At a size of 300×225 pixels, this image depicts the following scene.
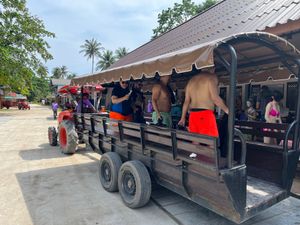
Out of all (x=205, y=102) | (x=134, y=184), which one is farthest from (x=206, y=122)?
(x=134, y=184)

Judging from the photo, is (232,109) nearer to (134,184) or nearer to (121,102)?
(134,184)

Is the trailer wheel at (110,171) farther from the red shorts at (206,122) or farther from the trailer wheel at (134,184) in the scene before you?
the red shorts at (206,122)

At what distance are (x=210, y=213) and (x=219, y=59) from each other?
220cm

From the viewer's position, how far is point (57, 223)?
345 centimetres

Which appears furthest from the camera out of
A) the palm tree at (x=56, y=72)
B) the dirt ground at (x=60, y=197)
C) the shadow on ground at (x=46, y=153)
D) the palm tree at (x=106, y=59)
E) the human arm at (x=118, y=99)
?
the palm tree at (x=56, y=72)

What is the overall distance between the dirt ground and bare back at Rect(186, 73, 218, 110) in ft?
5.47

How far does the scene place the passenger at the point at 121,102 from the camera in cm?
515

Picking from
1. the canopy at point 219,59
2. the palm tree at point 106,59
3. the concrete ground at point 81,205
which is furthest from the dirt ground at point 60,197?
the palm tree at point 106,59

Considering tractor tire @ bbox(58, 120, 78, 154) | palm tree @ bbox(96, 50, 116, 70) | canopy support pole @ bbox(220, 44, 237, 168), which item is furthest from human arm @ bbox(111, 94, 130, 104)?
palm tree @ bbox(96, 50, 116, 70)

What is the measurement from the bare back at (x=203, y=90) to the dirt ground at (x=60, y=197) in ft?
5.47

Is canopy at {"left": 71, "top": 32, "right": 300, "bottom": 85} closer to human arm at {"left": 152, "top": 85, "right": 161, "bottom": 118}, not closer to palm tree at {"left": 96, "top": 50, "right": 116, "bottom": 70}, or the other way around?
human arm at {"left": 152, "top": 85, "right": 161, "bottom": 118}

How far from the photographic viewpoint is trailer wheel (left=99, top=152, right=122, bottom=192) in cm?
438

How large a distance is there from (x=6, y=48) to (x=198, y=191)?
82.9ft

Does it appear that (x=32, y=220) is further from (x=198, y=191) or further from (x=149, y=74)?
(x=149, y=74)
